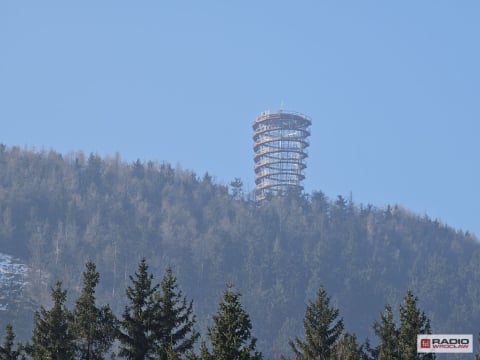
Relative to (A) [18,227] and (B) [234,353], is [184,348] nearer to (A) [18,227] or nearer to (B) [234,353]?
(B) [234,353]

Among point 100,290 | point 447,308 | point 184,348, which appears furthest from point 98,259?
point 184,348

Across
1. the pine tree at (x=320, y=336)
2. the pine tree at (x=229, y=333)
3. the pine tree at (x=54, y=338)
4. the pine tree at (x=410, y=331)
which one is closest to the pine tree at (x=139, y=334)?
the pine tree at (x=54, y=338)

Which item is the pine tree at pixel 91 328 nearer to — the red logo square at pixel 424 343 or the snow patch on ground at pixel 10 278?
the red logo square at pixel 424 343

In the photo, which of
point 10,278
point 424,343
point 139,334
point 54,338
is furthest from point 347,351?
point 10,278

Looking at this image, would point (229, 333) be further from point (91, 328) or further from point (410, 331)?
point (410, 331)

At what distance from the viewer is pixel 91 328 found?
138 feet

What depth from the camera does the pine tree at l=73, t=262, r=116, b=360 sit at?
42000 mm

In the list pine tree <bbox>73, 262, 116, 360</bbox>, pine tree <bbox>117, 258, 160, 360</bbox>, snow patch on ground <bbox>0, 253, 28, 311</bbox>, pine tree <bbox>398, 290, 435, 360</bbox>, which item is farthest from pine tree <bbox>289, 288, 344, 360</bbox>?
snow patch on ground <bbox>0, 253, 28, 311</bbox>

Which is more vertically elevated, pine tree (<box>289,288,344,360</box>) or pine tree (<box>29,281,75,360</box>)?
pine tree (<box>289,288,344,360</box>)

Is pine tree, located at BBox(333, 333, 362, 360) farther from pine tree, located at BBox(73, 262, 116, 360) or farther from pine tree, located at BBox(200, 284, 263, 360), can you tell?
pine tree, located at BBox(73, 262, 116, 360)

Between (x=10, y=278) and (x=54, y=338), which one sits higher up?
(x=10, y=278)

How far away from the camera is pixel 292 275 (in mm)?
186875

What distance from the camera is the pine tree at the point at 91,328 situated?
42.0m

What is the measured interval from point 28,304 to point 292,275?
2329 inches
